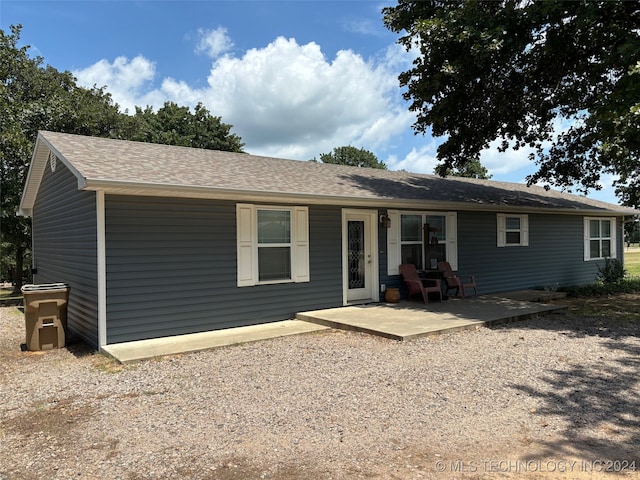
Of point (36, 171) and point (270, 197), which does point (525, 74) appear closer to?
point (270, 197)

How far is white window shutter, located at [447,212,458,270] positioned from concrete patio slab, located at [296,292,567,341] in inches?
48.9

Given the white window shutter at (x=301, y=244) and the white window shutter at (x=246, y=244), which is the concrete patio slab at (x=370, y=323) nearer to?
the white window shutter at (x=301, y=244)

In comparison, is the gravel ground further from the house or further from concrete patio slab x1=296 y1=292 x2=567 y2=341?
the house

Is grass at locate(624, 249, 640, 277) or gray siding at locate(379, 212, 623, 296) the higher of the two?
gray siding at locate(379, 212, 623, 296)

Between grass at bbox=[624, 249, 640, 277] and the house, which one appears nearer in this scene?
the house

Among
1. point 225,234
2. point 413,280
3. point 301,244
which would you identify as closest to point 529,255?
point 413,280

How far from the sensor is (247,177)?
8180 mm

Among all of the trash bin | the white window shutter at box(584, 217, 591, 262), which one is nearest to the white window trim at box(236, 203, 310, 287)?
the trash bin

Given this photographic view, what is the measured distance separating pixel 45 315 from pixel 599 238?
52.8ft

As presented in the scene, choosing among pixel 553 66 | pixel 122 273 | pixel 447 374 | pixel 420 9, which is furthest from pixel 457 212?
pixel 122 273

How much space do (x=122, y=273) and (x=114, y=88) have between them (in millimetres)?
17509

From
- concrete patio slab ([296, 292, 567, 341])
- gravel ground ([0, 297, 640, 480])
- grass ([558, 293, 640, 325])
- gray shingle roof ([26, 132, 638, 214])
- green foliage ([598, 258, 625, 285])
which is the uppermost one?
gray shingle roof ([26, 132, 638, 214])

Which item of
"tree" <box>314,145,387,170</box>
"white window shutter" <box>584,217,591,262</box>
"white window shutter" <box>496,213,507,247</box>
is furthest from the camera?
"tree" <box>314,145,387,170</box>

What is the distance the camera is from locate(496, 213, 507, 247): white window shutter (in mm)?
11766
